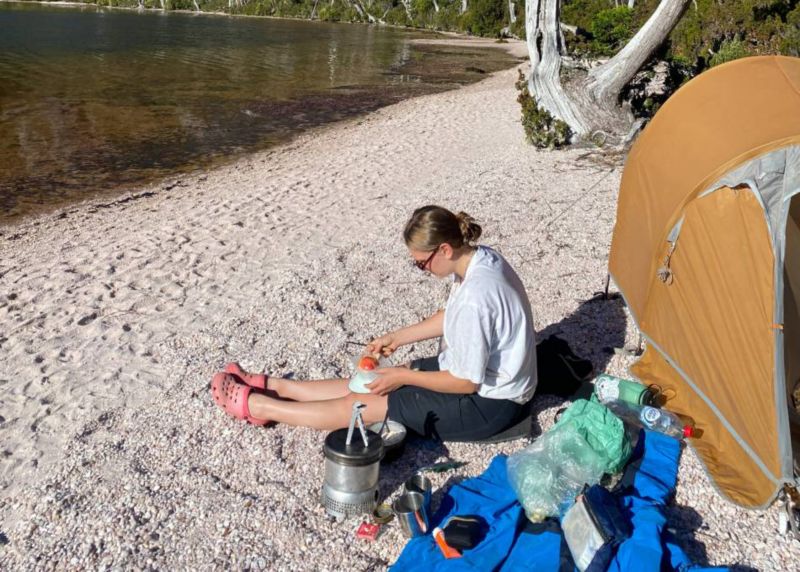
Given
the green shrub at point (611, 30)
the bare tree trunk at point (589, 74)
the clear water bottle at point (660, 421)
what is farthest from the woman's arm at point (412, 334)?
the green shrub at point (611, 30)

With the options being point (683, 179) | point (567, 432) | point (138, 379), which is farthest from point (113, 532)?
point (683, 179)

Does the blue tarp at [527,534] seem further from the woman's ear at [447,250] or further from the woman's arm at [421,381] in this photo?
the woman's ear at [447,250]

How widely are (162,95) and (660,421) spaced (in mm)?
21010

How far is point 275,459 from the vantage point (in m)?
4.46

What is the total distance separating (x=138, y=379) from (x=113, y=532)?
1834 millimetres

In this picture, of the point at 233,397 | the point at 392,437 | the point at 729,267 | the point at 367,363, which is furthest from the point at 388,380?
the point at 729,267

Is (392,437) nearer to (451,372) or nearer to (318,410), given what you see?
(318,410)

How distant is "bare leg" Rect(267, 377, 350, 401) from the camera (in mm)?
4809

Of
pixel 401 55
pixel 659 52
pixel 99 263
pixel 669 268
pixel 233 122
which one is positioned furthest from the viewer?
pixel 401 55

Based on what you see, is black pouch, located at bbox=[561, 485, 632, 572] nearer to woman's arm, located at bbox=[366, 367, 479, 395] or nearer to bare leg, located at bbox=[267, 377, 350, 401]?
woman's arm, located at bbox=[366, 367, 479, 395]

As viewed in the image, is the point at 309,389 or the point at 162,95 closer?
the point at 309,389

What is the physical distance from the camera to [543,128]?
13.5 m

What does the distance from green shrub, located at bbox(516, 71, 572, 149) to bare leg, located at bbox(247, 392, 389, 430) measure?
32.3 feet

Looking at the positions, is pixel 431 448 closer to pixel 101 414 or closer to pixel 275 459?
pixel 275 459
